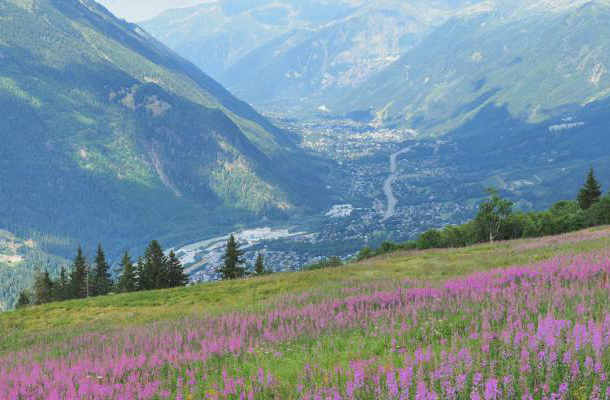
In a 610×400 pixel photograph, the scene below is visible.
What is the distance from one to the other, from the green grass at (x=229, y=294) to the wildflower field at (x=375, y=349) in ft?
13.3

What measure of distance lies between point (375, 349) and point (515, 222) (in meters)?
78.2

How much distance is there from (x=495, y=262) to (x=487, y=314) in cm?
1507

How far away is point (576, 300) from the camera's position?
11125mm

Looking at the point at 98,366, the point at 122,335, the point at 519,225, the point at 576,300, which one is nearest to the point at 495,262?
the point at 576,300

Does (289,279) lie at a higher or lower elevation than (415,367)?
higher

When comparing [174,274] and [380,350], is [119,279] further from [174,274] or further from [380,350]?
[380,350]

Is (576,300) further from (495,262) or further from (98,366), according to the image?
(495,262)

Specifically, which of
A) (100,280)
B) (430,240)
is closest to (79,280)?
(100,280)

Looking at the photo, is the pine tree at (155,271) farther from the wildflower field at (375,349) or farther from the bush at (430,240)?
the wildflower field at (375,349)

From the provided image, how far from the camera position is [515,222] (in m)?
81.2

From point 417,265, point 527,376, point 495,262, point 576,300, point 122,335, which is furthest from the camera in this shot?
point 417,265

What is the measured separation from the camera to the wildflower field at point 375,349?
732 centimetres

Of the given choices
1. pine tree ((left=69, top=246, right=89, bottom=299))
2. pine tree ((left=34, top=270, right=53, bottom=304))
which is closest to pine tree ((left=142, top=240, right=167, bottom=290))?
pine tree ((left=69, top=246, right=89, bottom=299))

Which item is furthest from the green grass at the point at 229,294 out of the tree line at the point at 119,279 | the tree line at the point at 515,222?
the tree line at the point at 119,279
